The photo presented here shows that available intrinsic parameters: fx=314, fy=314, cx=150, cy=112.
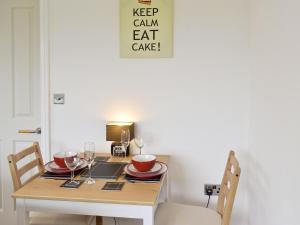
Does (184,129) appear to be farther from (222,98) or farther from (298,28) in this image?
(298,28)

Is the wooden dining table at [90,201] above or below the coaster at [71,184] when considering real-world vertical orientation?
below

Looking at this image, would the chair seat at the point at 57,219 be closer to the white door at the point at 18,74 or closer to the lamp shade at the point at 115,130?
the lamp shade at the point at 115,130

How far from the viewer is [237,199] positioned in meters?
2.35

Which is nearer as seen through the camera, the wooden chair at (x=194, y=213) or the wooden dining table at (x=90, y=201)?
the wooden dining table at (x=90, y=201)

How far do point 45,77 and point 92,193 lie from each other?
3.95 feet

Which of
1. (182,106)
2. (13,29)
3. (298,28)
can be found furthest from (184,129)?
(13,29)

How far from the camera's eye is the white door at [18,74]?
255 centimetres

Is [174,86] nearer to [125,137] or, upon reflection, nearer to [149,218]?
[125,137]

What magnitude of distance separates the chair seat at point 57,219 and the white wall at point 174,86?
0.67 metres

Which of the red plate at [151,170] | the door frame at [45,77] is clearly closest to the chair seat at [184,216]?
the red plate at [151,170]

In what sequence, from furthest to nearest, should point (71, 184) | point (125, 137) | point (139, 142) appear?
point (139, 142) → point (125, 137) → point (71, 184)

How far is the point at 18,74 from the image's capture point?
2605 millimetres

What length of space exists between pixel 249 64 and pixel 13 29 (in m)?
1.89

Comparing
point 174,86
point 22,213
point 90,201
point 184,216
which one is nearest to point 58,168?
point 22,213
